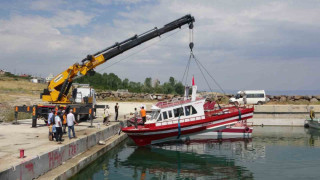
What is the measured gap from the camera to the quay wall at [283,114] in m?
36.7

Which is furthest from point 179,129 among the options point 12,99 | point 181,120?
point 12,99

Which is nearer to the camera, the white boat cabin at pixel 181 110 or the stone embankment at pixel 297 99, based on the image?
the white boat cabin at pixel 181 110

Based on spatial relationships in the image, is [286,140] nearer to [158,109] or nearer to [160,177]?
[158,109]

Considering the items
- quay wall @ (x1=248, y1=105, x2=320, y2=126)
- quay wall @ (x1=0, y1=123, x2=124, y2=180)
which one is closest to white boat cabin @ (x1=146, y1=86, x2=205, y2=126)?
quay wall @ (x1=0, y1=123, x2=124, y2=180)

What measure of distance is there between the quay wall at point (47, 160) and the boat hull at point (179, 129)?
3730 mm

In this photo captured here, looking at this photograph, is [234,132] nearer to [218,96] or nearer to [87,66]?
[87,66]

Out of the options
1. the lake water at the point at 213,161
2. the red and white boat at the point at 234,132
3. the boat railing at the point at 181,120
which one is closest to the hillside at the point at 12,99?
the lake water at the point at 213,161

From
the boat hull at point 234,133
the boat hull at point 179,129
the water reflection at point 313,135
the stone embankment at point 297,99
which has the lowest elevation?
the water reflection at point 313,135

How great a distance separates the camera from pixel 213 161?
60.8ft

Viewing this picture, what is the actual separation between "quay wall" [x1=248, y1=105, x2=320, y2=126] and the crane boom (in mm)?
18434

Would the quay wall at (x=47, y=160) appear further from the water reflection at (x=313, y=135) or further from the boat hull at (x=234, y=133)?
the water reflection at (x=313, y=135)

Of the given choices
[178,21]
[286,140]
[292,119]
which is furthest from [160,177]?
[292,119]

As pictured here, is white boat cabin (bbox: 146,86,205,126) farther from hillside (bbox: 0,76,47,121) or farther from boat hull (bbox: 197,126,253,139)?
hillside (bbox: 0,76,47,121)

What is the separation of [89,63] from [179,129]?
9.60m
